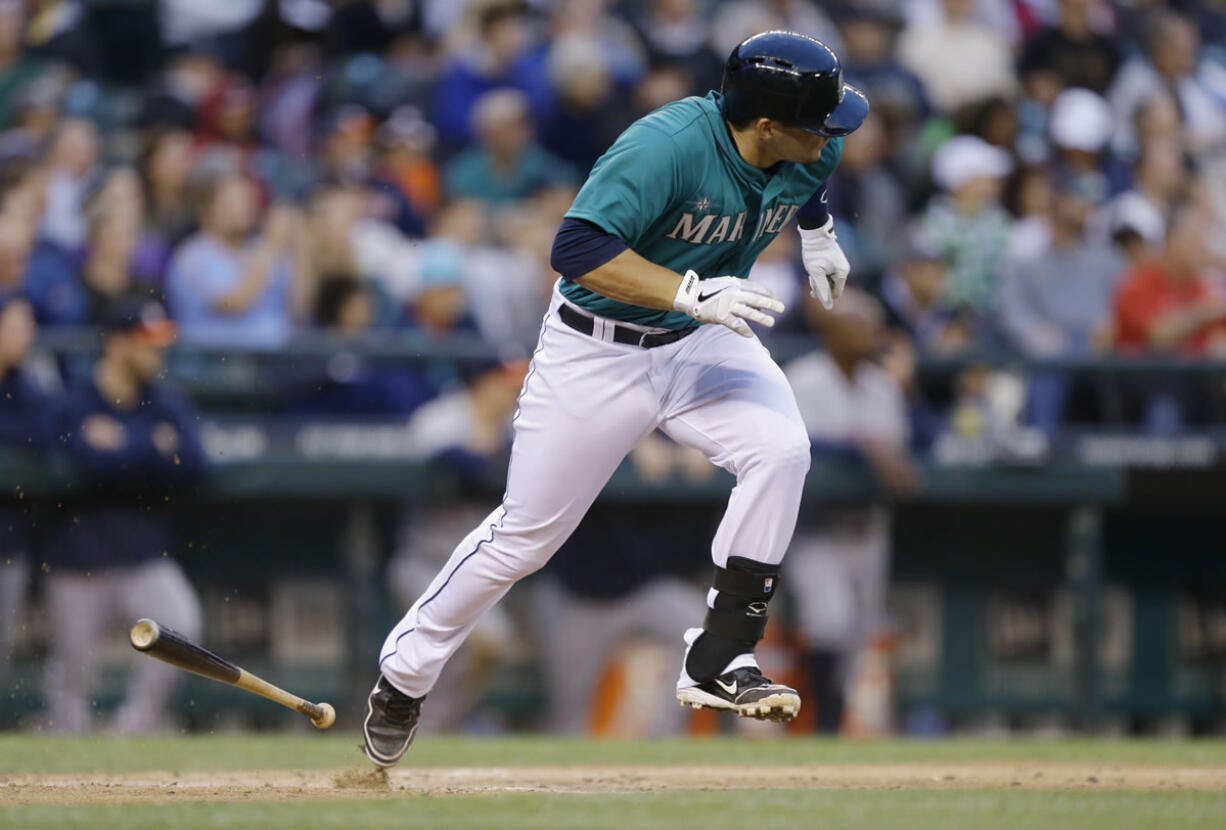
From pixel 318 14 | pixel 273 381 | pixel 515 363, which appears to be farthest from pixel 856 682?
pixel 318 14

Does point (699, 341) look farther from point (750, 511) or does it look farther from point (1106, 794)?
point (1106, 794)

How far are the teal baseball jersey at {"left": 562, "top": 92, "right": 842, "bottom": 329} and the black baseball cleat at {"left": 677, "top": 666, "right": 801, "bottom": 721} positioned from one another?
37.3 inches

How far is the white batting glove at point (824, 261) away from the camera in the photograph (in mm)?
5340

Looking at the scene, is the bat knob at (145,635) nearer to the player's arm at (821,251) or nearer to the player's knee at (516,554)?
the player's knee at (516,554)

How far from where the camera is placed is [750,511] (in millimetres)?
4848

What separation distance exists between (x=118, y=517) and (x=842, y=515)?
10.3ft

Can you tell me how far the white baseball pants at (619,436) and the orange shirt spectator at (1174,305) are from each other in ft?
15.2

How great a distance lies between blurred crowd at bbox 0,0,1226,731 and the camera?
8008mm

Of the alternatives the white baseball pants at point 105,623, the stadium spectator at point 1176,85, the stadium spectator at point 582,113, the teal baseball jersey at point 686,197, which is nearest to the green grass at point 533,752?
the white baseball pants at point 105,623

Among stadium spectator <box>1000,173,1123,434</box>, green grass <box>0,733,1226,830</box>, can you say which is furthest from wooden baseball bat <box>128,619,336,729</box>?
stadium spectator <box>1000,173,1123,434</box>

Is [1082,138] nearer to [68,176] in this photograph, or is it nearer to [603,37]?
[603,37]

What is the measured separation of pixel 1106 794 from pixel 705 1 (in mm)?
7437

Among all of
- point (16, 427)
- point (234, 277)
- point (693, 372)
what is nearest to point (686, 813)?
point (693, 372)

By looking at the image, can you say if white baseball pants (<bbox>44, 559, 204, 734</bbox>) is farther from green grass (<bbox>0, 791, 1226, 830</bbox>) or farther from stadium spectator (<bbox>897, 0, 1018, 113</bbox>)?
stadium spectator (<bbox>897, 0, 1018, 113</bbox>)
